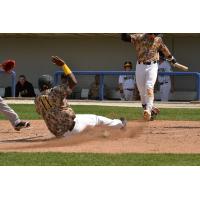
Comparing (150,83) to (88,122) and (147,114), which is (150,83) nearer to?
(147,114)

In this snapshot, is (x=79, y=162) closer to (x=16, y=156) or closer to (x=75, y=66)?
(x=16, y=156)

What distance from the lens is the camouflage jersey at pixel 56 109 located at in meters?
10.5

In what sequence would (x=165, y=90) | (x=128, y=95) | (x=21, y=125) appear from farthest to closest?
(x=128, y=95), (x=165, y=90), (x=21, y=125)

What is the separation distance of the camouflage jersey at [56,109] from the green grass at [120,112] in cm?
474

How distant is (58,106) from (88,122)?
660 millimetres

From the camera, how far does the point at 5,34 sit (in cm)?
2388

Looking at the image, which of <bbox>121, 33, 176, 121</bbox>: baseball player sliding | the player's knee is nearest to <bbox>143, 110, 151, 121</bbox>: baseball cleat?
<bbox>121, 33, 176, 121</bbox>: baseball player sliding

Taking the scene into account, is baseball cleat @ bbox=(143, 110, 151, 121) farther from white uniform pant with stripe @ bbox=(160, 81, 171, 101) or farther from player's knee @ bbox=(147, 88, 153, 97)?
white uniform pant with stripe @ bbox=(160, 81, 171, 101)

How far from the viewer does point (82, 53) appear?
79.7ft

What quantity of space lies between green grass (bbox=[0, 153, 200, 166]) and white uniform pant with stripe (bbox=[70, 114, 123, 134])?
1.24 metres

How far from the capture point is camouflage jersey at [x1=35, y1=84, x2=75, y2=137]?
1055 cm

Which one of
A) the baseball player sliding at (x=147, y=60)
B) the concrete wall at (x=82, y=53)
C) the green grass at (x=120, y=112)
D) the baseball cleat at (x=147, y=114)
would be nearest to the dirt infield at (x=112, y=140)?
the baseball cleat at (x=147, y=114)

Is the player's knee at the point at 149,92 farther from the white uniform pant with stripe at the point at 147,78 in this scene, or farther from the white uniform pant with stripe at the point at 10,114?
the white uniform pant with stripe at the point at 10,114

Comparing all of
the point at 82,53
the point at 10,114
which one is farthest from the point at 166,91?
the point at 10,114
